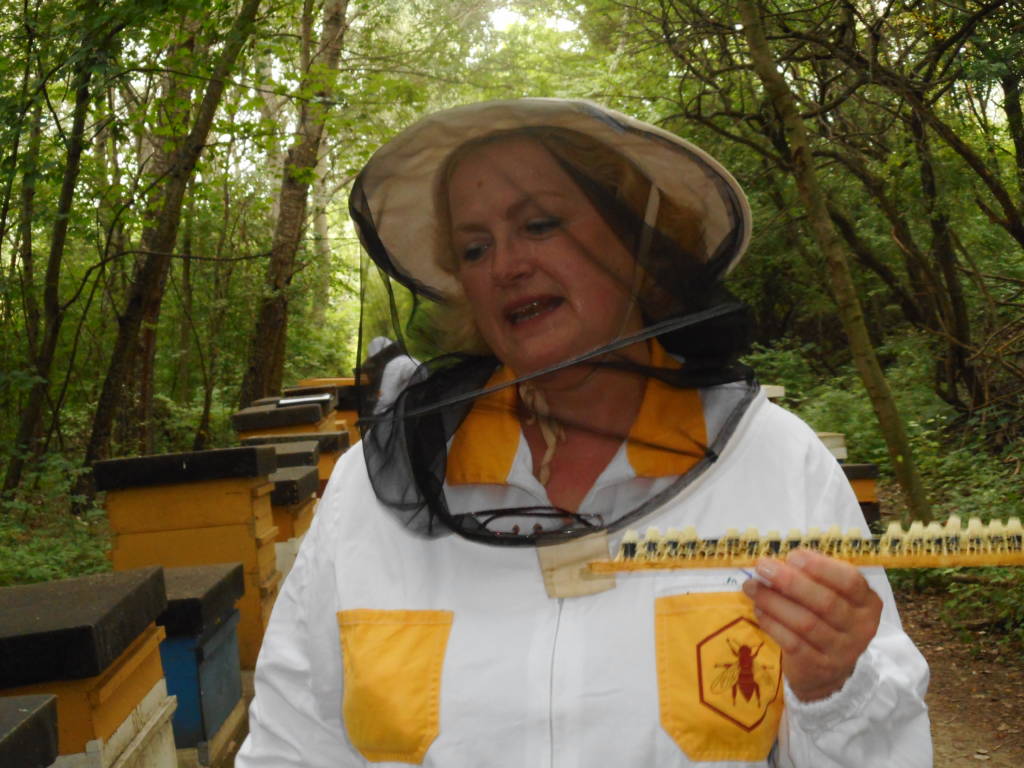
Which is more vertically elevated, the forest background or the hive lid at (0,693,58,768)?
the forest background

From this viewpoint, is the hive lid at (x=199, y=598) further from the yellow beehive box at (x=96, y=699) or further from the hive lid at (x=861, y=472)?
the hive lid at (x=861, y=472)

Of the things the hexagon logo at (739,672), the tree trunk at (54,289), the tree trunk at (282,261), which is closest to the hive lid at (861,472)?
the hexagon logo at (739,672)

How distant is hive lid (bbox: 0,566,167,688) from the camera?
6.30 feet

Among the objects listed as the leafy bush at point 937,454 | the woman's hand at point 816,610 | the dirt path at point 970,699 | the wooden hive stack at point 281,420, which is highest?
the wooden hive stack at point 281,420

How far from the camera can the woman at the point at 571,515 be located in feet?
4.34

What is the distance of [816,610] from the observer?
3.60ft

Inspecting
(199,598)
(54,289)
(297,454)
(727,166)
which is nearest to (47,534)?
(54,289)

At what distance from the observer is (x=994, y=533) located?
36.9 inches

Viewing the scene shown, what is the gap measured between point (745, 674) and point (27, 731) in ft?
3.52

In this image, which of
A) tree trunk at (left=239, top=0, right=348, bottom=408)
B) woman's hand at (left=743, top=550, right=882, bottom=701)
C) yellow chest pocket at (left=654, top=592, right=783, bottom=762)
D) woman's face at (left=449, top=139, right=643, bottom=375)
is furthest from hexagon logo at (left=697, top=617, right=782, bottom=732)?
tree trunk at (left=239, top=0, right=348, bottom=408)

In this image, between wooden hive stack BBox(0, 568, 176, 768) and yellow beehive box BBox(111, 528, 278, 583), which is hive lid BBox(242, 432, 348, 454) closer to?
yellow beehive box BBox(111, 528, 278, 583)

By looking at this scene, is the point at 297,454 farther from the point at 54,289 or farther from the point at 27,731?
the point at 54,289

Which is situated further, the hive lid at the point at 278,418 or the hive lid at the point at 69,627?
the hive lid at the point at 278,418

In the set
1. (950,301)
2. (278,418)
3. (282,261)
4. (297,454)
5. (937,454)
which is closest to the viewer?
(297,454)
